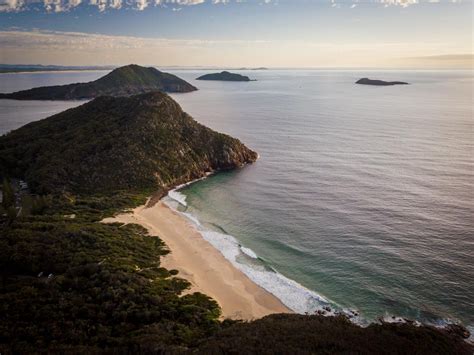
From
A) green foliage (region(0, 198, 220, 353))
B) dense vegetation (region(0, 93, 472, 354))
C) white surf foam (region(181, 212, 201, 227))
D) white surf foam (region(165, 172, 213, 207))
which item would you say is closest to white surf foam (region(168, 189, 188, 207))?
white surf foam (region(165, 172, 213, 207))

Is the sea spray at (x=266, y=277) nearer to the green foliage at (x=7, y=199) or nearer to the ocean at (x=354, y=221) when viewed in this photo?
the ocean at (x=354, y=221)

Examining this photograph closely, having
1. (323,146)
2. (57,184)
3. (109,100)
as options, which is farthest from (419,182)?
(109,100)

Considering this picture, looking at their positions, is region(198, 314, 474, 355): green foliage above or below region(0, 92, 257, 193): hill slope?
below

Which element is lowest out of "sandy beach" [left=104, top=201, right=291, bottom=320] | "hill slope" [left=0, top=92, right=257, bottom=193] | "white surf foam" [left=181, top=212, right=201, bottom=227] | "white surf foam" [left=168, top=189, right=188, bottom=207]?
"sandy beach" [left=104, top=201, right=291, bottom=320]

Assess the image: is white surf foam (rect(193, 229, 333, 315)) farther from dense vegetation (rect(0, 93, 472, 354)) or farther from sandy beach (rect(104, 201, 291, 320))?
dense vegetation (rect(0, 93, 472, 354))

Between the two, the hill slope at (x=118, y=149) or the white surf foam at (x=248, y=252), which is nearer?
the white surf foam at (x=248, y=252)

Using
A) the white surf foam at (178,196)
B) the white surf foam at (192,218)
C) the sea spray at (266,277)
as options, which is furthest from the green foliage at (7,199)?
the sea spray at (266,277)
